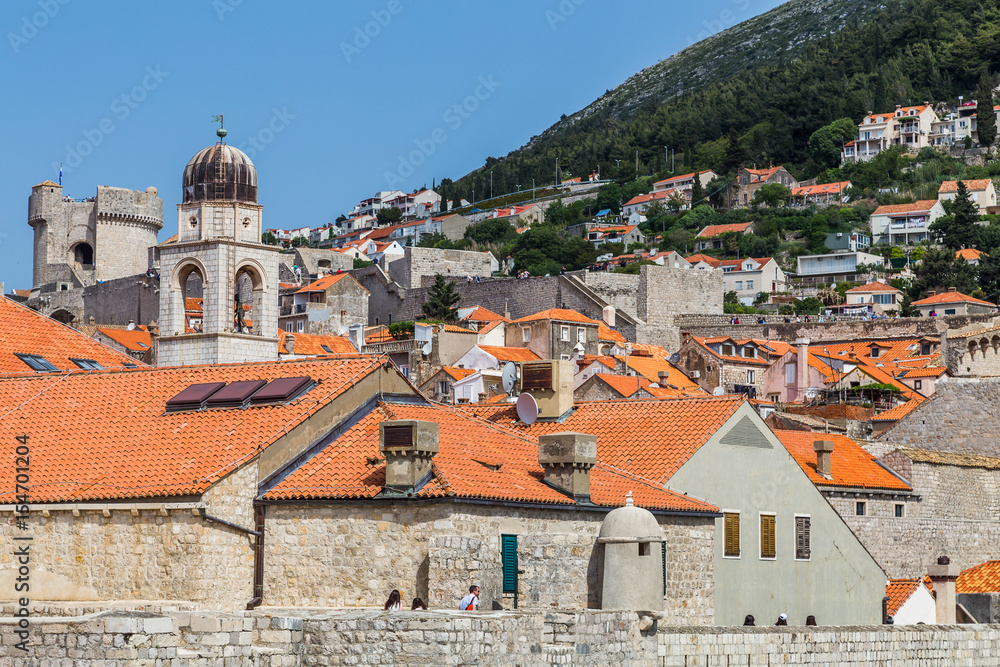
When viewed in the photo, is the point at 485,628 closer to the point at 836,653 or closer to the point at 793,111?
the point at 836,653

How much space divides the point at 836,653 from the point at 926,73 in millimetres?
166249

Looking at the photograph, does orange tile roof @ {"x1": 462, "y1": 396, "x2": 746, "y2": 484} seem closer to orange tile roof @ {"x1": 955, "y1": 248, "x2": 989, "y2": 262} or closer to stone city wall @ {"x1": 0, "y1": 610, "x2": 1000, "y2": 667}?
stone city wall @ {"x1": 0, "y1": 610, "x2": 1000, "y2": 667}

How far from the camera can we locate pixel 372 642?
14.2 metres

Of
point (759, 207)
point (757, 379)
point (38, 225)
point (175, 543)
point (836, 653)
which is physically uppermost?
point (759, 207)

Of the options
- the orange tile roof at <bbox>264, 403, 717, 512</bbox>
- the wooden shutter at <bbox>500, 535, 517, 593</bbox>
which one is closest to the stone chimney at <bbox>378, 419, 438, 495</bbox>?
the orange tile roof at <bbox>264, 403, 717, 512</bbox>

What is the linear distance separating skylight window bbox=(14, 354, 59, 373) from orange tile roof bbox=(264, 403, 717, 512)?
7698 mm

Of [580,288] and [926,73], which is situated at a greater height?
[926,73]

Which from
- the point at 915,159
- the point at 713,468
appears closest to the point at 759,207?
the point at 915,159

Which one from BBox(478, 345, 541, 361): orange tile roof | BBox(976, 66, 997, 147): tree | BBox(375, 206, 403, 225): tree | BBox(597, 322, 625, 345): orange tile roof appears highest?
BBox(976, 66, 997, 147): tree

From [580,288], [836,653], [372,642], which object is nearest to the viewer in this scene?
[372,642]

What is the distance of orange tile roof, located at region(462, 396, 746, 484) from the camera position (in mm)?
23848

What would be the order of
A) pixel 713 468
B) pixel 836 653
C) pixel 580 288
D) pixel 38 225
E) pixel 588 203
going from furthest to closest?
pixel 588 203
pixel 38 225
pixel 580 288
pixel 713 468
pixel 836 653

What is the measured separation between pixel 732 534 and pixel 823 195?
129356 mm

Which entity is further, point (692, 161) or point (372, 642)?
point (692, 161)
